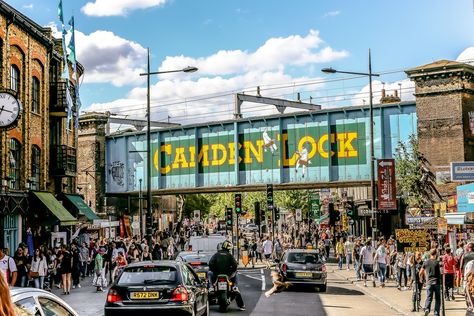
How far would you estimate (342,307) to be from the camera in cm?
1812

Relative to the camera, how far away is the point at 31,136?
28.8 meters

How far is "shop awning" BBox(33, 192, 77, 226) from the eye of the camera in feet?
93.6

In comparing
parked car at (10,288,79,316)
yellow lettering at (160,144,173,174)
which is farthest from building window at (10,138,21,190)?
parked car at (10,288,79,316)

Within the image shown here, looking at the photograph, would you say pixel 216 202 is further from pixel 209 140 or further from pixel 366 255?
pixel 366 255

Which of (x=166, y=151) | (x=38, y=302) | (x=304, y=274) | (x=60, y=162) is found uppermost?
(x=166, y=151)

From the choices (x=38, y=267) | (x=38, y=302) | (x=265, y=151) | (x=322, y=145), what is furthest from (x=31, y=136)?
(x=38, y=302)

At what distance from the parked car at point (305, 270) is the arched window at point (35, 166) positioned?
13.1m

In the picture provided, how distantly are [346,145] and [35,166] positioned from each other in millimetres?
18058

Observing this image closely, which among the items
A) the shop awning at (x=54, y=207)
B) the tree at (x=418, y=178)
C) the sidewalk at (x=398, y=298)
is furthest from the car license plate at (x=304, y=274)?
the tree at (x=418, y=178)

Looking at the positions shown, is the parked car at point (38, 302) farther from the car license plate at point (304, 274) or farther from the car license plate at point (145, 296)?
the car license plate at point (304, 274)

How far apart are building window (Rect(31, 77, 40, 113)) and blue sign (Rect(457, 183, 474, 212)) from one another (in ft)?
61.2

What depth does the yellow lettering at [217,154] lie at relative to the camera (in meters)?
43.6

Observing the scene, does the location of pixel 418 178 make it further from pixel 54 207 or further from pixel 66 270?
pixel 66 270

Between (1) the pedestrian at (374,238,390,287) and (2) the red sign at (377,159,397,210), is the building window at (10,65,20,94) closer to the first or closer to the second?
(1) the pedestrian at (374,238,390,287)
